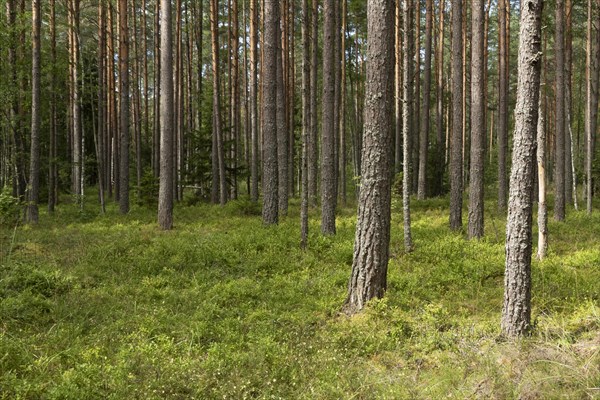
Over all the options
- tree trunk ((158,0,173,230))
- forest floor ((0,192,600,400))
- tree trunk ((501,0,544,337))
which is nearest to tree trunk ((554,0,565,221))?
forest floor ((0,192,600,400))

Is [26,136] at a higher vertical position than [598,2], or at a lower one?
lower

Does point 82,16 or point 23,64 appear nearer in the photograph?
point 23,64

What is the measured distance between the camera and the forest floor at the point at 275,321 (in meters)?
4.69

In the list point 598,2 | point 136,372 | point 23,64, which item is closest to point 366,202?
point 136,372

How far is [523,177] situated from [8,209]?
580 inches

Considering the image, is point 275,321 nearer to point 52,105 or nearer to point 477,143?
point 477,143

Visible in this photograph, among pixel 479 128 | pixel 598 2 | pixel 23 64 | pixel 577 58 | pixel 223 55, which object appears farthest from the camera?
pixel 577 58

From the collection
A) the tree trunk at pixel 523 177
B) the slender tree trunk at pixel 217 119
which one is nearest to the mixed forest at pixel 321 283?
the tree trunk at pixel 523 177

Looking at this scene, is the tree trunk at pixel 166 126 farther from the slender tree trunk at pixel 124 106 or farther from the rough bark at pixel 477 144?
the rough bark at pixel 477 144

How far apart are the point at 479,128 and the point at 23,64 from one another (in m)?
16.2

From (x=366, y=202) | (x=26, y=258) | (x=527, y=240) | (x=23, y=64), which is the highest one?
(x=23, y=64)

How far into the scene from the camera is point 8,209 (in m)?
14.1

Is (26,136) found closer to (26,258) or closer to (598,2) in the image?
(26,258)

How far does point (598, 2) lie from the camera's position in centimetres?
1934
